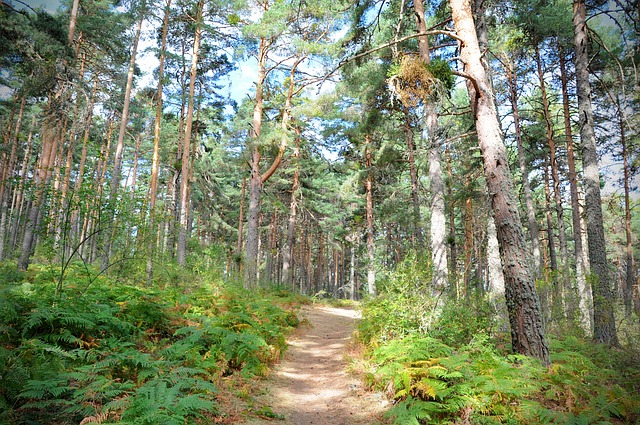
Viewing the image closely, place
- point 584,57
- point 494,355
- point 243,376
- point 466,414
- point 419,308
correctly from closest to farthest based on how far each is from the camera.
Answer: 1. point 466,414
2. point 494,355
3. point 243,376
4. point 419,308
5. point 584,57

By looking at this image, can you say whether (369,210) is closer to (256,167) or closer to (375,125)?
(375,125)

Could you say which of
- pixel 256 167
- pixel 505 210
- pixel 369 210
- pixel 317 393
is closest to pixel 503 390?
pixel 505 210

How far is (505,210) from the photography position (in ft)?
16.0

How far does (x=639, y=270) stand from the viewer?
30641 mm

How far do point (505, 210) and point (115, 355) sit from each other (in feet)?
17.3

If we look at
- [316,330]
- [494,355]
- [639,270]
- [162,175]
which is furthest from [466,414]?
[639,270]

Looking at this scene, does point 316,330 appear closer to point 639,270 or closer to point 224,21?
point 224,21

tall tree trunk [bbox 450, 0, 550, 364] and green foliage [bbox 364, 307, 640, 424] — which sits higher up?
tall tree trunk [bbox 450, 0, 550, 364]

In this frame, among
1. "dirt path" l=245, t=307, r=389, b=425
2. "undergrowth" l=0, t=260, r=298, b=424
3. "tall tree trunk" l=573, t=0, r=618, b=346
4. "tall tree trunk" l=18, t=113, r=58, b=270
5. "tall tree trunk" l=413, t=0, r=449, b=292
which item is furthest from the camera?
"tall tree trunk" l=18, t=113, r=58, b=270

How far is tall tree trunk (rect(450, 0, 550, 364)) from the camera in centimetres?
459

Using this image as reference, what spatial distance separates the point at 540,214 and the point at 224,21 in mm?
20293

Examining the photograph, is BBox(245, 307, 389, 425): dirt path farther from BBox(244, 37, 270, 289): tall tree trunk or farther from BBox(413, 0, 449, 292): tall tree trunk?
BBox(244, 37, 270, 289): tall tree trunk

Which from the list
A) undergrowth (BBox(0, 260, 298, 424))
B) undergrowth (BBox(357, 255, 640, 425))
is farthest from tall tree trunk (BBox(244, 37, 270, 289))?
undergrowth (BBox(357, 255, 640, 425))

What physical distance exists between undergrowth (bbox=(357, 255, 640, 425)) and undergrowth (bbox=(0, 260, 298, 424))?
2.24m
